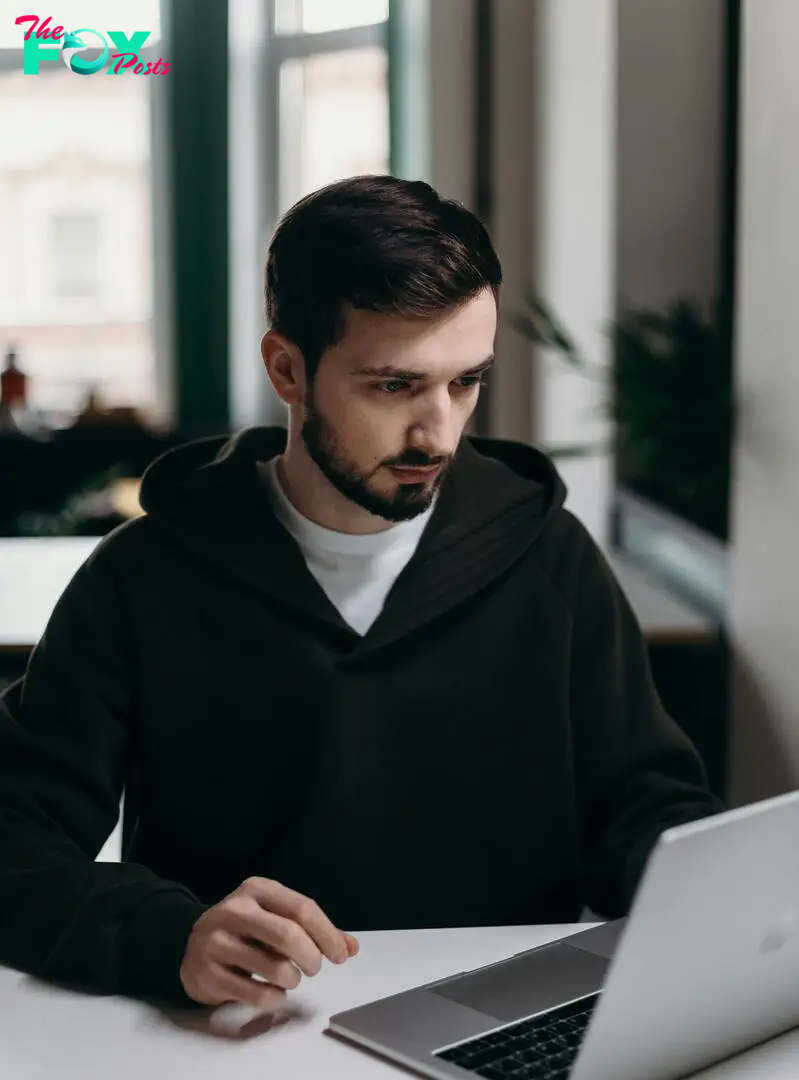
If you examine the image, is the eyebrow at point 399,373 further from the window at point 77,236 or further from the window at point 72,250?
the window at point 72,250

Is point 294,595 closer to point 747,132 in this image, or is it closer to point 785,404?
point 785,404

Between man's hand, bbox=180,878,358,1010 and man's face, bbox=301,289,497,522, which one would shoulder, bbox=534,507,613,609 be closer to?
man's face, bbox=301,289,497,522

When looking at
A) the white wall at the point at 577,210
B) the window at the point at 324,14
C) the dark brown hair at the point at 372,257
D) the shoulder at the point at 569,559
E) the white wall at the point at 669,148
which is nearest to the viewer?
the dark brown hair at the point at 372,257

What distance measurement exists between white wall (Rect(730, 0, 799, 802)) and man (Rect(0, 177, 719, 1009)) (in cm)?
71

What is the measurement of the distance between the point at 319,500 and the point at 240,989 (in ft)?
1.65

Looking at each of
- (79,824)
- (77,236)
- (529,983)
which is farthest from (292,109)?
(529,983)

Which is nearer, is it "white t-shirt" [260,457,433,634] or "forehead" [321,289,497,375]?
"forehead" [321,289,497,375]

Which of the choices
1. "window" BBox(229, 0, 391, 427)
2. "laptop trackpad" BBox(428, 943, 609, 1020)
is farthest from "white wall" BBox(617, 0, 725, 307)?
"laptop trackpad" BBox(428, 943, 609, 1020)

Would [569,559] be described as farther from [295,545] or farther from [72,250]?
[72,250]

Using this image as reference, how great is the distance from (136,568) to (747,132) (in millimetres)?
1278

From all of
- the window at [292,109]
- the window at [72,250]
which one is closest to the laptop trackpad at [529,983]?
the window at [292,109]

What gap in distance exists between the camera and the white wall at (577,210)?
3.42 metres

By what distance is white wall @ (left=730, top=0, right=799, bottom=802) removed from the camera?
2.02m

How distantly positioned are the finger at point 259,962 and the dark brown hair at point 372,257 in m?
0.50
